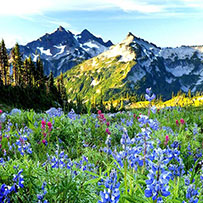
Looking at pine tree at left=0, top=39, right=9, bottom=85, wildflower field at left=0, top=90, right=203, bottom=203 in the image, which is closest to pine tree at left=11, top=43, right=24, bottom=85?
pine tree at left=0, top=39, right=9, bottom=85

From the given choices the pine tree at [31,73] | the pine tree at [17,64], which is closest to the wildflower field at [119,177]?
the pine tree at [17,64]

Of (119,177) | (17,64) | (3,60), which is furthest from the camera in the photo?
(3,60)

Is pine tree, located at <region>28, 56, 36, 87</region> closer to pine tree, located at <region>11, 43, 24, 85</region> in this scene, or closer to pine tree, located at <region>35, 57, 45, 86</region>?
pine tree, located at <region>35, 57, 45, 86</region>

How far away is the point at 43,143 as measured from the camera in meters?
5.82

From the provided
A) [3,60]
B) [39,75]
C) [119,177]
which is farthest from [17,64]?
[119,177]

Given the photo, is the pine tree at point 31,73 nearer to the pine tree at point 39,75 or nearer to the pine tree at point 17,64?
the pine tree at point 39,75

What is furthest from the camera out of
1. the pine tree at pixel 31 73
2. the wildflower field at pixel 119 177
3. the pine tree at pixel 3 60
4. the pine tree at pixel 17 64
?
the pine tree at pixel 31 73

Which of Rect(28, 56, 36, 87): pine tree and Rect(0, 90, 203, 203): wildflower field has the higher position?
Rect(0, 90, 203, 203): wildflower field

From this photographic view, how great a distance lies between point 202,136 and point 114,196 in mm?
6647

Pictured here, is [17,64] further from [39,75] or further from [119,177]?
[119,177]

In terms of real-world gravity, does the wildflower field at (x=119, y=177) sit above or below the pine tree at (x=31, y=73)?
above

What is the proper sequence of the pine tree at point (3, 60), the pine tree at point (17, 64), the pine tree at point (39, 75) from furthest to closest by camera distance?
the pine tree at point (39, 75) < the pine tree at point (17, 64) < the pine tree at point (3, 60)

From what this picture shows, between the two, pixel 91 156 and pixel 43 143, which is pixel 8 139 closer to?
pixel 43 143

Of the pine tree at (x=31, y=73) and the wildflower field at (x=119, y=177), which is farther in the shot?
the pine tree at (x=31, y=73)
